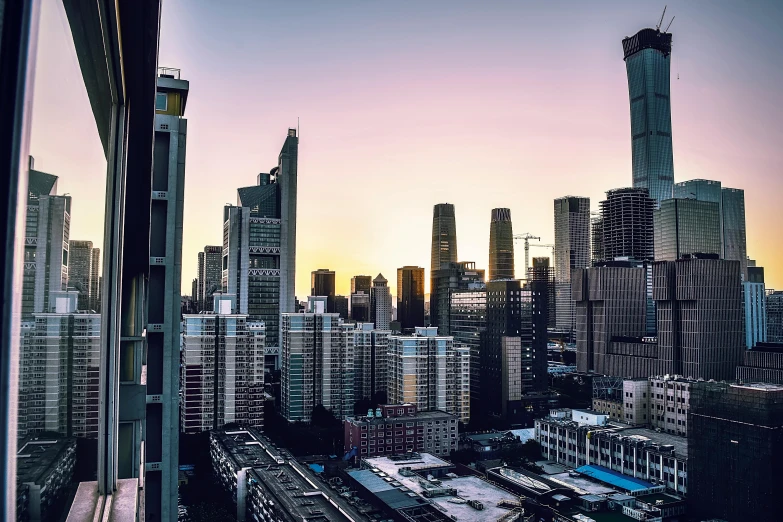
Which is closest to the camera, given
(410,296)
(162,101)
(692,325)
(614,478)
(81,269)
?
(81,269)

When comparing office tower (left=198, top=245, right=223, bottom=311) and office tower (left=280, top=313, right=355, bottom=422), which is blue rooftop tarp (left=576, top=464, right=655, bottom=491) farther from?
office tower (left=198, top=245, right=223, bottom=311)

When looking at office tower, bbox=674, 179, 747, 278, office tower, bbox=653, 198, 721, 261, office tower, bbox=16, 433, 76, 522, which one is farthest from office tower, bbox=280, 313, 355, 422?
office tower, bbox=674, 179, 747, 278

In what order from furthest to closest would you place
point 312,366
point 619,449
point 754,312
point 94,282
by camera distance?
point 754,312 < point 312,366 < point 619,449 < point 94,282

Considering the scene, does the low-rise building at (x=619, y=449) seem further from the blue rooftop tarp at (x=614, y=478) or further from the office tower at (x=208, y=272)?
the office tower at (x=208, y=272)

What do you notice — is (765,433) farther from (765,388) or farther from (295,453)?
(295,453)

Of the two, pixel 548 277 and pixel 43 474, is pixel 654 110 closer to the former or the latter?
pixel 548 277

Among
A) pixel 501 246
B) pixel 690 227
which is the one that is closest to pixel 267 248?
pixel 690 227
